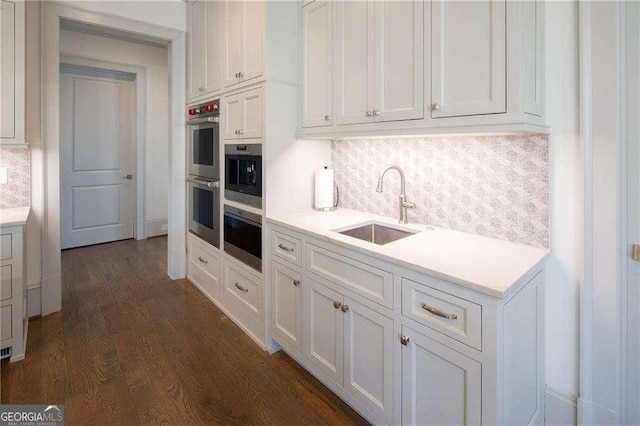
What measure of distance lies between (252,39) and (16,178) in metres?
2.04

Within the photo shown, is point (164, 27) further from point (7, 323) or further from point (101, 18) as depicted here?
point (7, 323)

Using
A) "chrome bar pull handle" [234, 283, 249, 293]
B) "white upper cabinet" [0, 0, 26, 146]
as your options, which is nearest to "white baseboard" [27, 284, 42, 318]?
"white upper cabinet" [0, 0, 26, 146]

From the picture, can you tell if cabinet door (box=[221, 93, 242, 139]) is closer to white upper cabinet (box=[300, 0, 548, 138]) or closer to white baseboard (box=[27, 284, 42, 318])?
white upper cabinet (box=[300, 0, 548, 138])

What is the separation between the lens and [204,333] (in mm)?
2635

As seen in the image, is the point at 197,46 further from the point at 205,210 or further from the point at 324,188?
the point at 324,188

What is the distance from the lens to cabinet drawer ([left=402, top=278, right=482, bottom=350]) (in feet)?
4.17

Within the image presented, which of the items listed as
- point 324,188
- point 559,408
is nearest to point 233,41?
point 324,188

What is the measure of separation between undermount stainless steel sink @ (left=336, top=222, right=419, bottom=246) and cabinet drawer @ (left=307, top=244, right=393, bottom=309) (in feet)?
0.87

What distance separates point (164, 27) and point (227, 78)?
3.72 feet

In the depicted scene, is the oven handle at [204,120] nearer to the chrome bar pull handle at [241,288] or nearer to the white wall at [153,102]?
the chrome bar pull handle at [241,288]

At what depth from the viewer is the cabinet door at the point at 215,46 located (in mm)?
2854

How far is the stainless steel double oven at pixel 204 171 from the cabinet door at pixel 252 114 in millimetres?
448

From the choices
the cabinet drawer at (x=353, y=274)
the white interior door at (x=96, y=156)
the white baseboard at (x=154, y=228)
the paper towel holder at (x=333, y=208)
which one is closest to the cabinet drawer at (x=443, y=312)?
the cabinet drawer at (x=353, y=274)

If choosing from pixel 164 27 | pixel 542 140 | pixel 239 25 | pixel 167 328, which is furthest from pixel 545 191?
pixel 164 27
